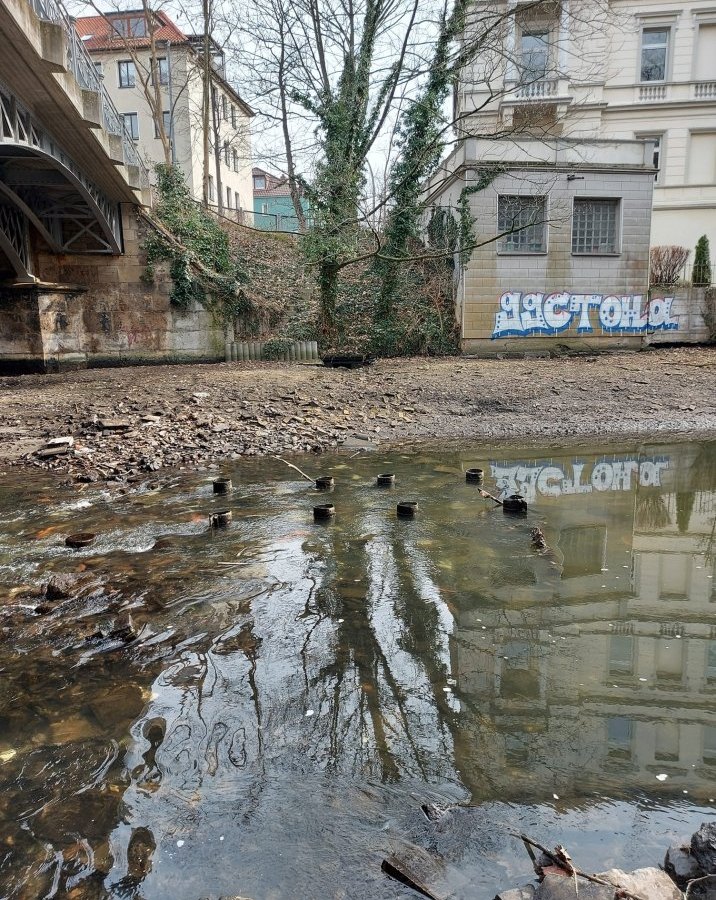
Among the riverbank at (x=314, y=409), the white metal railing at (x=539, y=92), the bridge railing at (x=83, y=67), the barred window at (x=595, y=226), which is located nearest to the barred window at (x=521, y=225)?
the barred window at (x=595, y=226)

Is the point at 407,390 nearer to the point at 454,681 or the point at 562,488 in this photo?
the point at 562,488

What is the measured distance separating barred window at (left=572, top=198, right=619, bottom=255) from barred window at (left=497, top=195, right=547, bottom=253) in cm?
126

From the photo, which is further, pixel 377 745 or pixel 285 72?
pixel 285 72

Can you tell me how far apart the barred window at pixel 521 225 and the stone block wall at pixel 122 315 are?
10032mm

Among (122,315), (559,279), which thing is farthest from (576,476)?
(122,315)

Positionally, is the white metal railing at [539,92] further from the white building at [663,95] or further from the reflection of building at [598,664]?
the reflection of building at [598,664]

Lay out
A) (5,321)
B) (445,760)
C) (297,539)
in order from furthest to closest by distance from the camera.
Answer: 1. (5,321)
2. (297,539)
3. (445,760)

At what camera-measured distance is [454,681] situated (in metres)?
4.12

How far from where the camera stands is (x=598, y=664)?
14.1 feet

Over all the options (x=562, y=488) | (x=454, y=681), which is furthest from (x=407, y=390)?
(x=454, y=681)

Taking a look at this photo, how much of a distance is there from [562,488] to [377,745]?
670 cm

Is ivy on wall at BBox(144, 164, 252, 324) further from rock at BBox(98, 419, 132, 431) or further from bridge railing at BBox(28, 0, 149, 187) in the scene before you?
rock at BBox(98, 419, 132, 431)

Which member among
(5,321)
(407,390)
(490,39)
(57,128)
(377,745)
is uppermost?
(490,39)

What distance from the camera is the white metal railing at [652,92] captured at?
3114 centimetres
